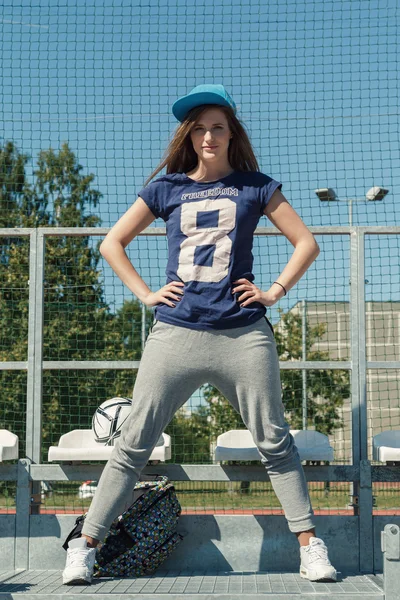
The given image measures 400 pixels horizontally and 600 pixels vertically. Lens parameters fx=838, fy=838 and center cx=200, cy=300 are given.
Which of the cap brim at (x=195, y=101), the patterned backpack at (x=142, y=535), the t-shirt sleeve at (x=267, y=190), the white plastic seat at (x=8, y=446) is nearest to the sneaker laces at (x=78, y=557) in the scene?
the patterned backpack at (x=142, y=535)

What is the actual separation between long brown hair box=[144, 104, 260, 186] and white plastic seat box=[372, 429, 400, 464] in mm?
1291

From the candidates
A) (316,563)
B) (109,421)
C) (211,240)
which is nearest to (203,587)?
(316,563)

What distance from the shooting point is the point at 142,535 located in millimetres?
3336

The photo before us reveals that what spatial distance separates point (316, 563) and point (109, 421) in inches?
47.0

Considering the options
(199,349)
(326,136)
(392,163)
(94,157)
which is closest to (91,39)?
(94,157)

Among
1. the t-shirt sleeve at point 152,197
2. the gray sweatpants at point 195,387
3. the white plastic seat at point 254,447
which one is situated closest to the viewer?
the gray sweatpants at point 195,387

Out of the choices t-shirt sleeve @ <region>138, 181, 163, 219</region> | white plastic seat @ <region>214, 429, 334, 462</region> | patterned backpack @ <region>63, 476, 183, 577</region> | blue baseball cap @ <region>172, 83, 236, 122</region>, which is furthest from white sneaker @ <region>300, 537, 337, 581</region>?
blue baseball cap @ <region>172, 83, 236, 122</region>

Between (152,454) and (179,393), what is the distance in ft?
1.56

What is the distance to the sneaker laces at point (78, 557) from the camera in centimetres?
293

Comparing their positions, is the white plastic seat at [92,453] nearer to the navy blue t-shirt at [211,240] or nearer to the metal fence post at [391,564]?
the navy blue t-shirt at [211,240]

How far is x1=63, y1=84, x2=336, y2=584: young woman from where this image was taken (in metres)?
3.05

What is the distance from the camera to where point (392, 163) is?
6148mm

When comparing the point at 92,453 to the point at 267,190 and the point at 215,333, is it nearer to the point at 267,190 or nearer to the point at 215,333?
the point at 215,333

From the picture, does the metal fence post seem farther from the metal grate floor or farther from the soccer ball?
the soccer ball
